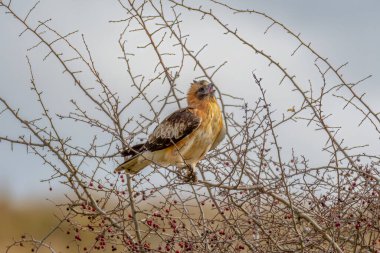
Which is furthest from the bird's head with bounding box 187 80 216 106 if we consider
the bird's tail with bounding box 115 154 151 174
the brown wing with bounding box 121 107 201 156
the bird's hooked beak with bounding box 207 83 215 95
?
the bird's tail with bounding box 115 154 151 174

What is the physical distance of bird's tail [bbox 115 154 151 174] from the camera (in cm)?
752

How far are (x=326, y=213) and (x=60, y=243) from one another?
11.9 meters

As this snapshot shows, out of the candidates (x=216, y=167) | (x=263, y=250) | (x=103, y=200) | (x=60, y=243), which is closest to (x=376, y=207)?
(x=263, y=250)

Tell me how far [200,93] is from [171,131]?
2.48 ft

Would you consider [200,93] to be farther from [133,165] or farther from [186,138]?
[133,165]

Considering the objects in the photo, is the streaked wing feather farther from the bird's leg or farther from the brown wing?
the bird's leg

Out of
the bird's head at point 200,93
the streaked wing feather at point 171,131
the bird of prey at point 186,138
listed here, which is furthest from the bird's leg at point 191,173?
the bird's head at point 200,93

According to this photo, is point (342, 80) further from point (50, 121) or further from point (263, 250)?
point (50, 121)

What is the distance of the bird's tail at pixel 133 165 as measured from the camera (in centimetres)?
752

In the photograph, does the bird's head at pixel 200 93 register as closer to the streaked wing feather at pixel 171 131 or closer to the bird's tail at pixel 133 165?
the streaked wing feather at pixel 171 131

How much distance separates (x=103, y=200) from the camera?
23.0ft

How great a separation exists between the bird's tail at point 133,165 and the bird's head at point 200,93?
1154mm

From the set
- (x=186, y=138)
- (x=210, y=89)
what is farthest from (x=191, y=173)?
(x=210, y=89)

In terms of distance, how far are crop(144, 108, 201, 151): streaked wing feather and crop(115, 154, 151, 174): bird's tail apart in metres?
0.32
